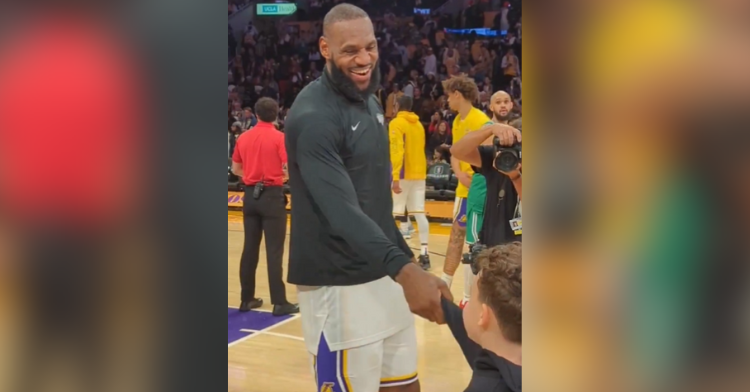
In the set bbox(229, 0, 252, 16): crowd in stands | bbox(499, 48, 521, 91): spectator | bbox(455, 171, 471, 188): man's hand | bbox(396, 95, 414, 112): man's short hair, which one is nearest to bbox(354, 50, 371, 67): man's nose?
bbox(229, 0, 252, 16): crowd in stands

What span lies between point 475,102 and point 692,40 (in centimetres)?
215

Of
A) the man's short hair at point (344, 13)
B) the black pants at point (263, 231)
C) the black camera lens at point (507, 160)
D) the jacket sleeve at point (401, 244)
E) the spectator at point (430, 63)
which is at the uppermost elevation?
the spectator at point (430, 63)

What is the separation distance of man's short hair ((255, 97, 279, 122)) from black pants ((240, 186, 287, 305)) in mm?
343

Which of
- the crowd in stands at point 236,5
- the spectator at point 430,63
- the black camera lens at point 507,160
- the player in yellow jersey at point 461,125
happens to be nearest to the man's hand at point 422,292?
the black camera lens at point 507,160

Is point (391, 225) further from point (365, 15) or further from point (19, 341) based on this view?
point (19, 341)

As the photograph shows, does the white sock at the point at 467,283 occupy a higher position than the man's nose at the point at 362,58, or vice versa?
the man's nose at the point at 362,58

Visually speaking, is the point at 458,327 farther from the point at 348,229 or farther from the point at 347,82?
the point at 347,82

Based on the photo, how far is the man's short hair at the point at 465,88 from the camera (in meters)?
2.68

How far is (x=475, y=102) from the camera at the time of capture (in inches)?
104

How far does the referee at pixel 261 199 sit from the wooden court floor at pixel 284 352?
0.23ft

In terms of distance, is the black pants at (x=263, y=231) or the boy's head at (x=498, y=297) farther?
the black pants at (x=263, y=231)

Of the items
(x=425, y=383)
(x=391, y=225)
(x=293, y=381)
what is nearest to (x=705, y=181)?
(x=391, y=225)

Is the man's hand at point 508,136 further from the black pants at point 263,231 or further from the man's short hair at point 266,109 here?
the black pants at point 263,231

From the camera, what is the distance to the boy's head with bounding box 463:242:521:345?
1.02 m
